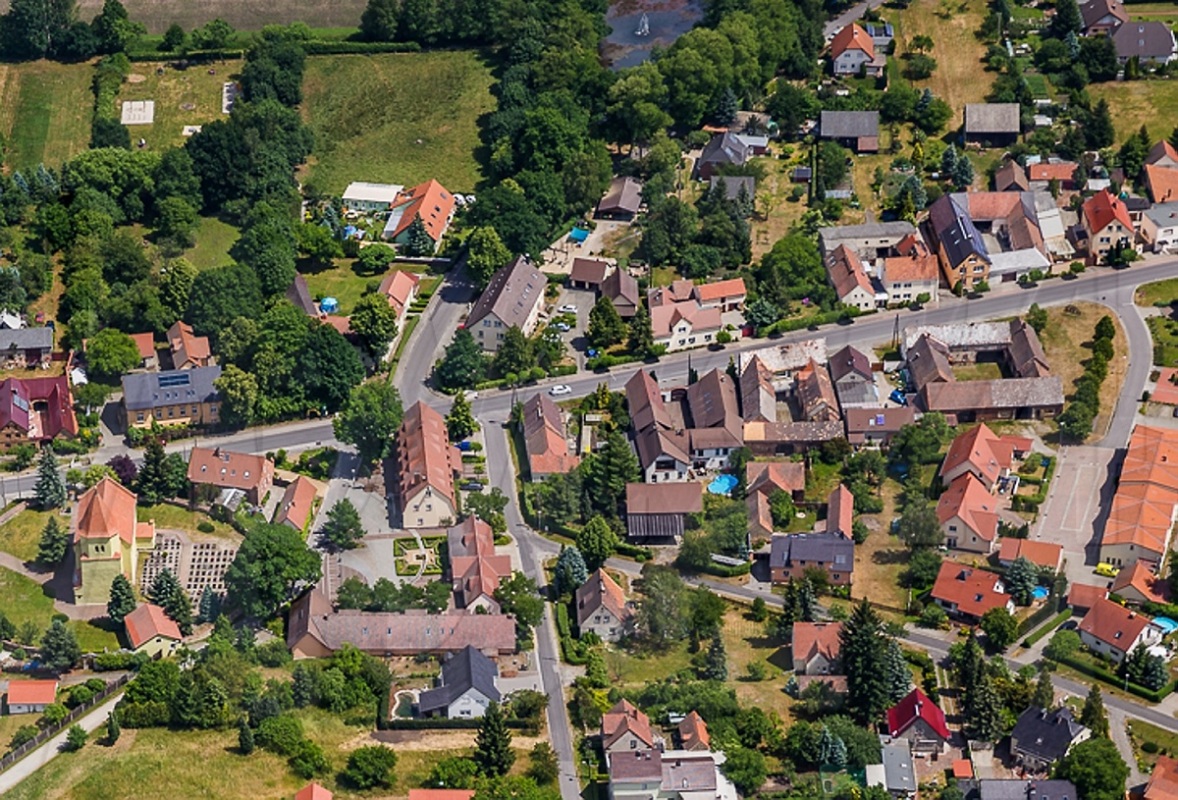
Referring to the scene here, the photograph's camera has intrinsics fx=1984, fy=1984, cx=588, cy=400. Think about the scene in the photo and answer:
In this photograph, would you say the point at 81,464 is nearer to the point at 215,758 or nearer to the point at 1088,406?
the point at 215,758

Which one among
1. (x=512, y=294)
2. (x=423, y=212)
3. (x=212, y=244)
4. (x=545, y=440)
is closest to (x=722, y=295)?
(x=512, y=294)

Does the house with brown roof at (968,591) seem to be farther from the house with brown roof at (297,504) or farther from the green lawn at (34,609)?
the green lawn at (34,609)

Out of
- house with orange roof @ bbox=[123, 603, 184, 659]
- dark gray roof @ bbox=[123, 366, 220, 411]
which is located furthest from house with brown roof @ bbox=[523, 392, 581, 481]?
house with orange roof @ bbox=[123, 603, 184, 659]

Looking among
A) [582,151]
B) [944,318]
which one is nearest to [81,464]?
[582,151]

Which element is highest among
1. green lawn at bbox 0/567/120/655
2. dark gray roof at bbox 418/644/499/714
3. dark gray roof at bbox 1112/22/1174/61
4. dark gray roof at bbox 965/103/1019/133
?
dark gray roof at bbox 1112/22/1174/61

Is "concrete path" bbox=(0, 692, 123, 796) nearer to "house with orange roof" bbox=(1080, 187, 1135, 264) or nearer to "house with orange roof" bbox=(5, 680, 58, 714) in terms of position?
"house with orange roof" bbox=(5, 680, 58, 714)
